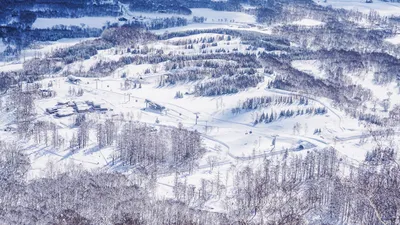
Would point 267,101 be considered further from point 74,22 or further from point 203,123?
point 74,22

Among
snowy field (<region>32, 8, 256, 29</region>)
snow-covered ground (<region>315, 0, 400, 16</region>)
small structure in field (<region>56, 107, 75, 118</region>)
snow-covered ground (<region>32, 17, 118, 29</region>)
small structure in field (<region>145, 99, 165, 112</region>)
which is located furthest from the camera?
snow-covered ground (<region>315, 0, 400, 16</region>)

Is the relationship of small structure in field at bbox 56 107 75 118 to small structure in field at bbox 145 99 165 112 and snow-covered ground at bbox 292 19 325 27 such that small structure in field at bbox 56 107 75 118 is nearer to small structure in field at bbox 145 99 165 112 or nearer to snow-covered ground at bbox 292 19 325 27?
small structure in field at bbox 145 99 165 112

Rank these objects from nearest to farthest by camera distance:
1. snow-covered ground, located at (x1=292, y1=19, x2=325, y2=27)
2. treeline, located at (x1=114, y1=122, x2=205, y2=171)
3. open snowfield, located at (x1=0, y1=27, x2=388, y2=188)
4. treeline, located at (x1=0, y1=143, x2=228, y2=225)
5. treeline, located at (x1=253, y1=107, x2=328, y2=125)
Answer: treeline, located at (x1=0, y1=143, x2=228, y2=225) → treeline, located at (x1=114, y1=122, x2=205, y2=171) → open snowfield, located at (x1=0, y1=27, x2=388, y2=188) → treeline, located at (x1=253, y1=107, x2=328, y2=125) → snow-covered ground, located at (x1=292, y1=19, x2=325, y2=27)

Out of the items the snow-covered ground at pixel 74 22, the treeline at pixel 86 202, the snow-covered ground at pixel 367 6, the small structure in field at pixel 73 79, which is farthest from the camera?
the snow-covered ground at pixel 367 6

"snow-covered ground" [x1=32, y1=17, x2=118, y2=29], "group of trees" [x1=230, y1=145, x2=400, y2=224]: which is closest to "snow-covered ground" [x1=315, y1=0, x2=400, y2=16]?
"snow-covered ground" [x1=32, y1=17, x2=118, y2=29]

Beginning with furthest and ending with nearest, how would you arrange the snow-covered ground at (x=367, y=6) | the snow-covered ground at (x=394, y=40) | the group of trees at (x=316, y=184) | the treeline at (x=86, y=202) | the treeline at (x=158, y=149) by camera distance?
the snow-covered ground at (x=367, y=6)
the snow-covered ground at (x=394, y=40)
the treeline at (x=158, y=149)
the group of trees at (x=316, y=184)
the treeline at (x=86, y=202)

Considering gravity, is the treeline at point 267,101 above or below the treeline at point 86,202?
above

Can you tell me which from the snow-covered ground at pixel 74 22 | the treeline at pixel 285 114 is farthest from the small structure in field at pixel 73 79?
the snow-covered ground at pixel 74 22

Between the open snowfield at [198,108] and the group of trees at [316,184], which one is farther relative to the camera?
the open snowfield at [198,108]

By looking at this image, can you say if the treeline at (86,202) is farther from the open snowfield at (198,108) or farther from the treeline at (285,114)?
the treeline at (285,114)
